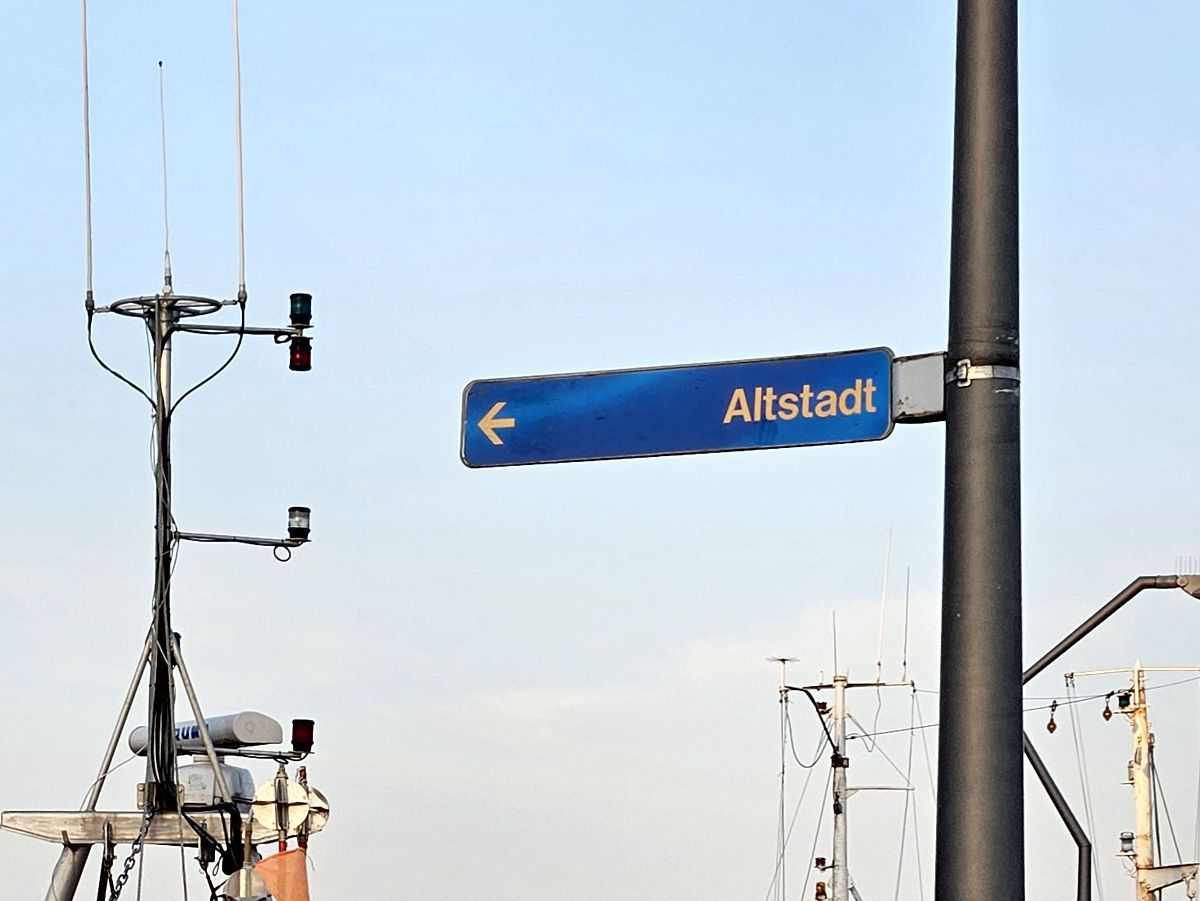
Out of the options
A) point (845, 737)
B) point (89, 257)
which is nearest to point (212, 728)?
point (89, 257)

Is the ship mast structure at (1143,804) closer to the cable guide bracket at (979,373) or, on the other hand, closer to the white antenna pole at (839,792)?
the white antenna pole at (839,792)

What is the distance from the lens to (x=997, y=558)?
5.28m

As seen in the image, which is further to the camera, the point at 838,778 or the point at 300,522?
the point at 838,778

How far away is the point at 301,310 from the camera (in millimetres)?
17156

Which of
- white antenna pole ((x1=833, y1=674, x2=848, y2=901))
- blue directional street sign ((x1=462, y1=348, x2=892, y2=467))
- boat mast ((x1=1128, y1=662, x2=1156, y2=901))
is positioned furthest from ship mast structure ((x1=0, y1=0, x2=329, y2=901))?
white antenna pole ((x1=833, y1=674, x2=848, y2=901))

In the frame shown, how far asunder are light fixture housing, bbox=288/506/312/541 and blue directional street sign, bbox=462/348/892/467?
41.0 ft

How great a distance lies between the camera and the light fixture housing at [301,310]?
17125mm

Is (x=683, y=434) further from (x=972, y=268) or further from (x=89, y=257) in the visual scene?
(x=89, y=257)

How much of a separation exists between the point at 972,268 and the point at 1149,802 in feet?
91.9

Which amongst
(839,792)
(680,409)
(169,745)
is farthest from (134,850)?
(839,792)

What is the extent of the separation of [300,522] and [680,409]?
508 inches

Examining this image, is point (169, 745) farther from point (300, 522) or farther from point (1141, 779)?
point (1141, 779)

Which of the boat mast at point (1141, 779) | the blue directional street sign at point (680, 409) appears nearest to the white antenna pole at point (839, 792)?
the boat mast at point (1141, 779)

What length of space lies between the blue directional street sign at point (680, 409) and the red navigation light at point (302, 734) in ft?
33.9
